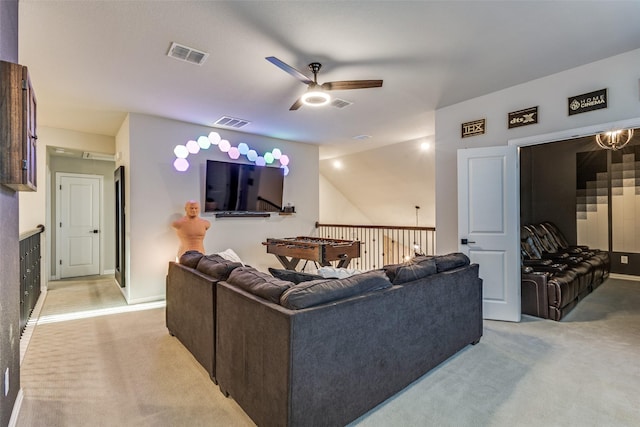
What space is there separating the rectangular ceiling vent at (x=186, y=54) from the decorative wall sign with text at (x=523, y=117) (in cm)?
349

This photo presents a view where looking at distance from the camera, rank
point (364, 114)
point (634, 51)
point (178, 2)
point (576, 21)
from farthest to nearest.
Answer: point (364, 114)
point (634, 51)
point (576, 21)
point (178, 2)

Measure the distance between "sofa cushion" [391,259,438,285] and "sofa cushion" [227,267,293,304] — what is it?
0.84 meters

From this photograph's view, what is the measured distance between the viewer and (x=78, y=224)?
6250mm

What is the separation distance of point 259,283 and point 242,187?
3694 millimetres

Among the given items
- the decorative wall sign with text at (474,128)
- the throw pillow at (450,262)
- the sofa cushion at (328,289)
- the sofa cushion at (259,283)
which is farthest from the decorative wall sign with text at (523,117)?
the sofa cushion at (259,283)

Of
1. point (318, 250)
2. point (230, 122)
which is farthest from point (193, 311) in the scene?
point (230, 122)

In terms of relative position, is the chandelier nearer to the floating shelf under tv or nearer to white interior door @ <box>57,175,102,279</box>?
the floating shelf under tv

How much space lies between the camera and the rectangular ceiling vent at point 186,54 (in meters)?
2.70

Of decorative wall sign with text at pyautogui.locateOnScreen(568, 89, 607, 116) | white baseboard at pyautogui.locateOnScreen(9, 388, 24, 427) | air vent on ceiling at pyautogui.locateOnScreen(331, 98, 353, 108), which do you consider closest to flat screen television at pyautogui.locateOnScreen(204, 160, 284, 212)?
air vent on ceiling at pyautogui.locateOnScreen(331, 98, 353, 108)

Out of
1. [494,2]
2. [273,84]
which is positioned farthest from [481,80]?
[273,84]

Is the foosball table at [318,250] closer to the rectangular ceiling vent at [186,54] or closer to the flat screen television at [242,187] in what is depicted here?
the flat screen television at [242,187]

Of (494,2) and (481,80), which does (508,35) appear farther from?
(481,80)

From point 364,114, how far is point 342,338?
143 inches

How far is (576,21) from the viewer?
2.42 metres
